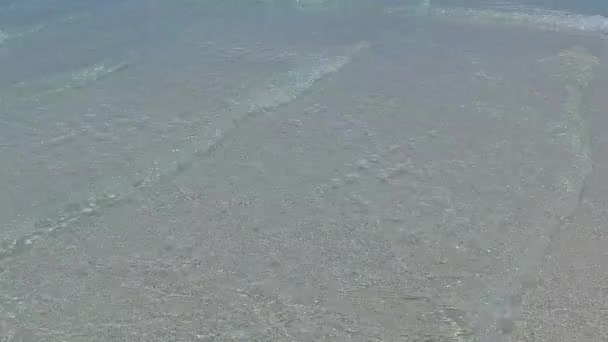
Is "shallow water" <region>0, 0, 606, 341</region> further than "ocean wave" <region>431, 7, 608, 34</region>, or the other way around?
"ocean wave" <region>431, 7, 608, 34</region>

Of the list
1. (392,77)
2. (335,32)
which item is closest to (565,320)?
(392,77)

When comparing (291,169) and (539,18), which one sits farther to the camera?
(539,18)

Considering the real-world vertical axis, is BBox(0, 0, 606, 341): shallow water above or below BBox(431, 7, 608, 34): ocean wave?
below

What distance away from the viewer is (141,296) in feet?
20.5

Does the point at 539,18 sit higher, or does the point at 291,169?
the point at 539,18

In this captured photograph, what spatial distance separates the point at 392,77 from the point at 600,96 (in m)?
2.40

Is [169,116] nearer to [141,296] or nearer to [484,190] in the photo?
[141,296]

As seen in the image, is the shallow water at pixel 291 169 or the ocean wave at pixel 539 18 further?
the ocean wave at pixel 539 18

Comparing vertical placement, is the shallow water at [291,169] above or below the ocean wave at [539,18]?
below

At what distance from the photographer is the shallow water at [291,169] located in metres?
6.11

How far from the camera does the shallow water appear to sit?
6.11 m

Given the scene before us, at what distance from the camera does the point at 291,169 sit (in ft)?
25.6

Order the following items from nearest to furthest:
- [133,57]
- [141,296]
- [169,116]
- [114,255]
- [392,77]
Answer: [141,296] → [114,255] → [169,116] → [392,77] → [133,57]

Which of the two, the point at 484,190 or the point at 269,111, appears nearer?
the point at 484,190
